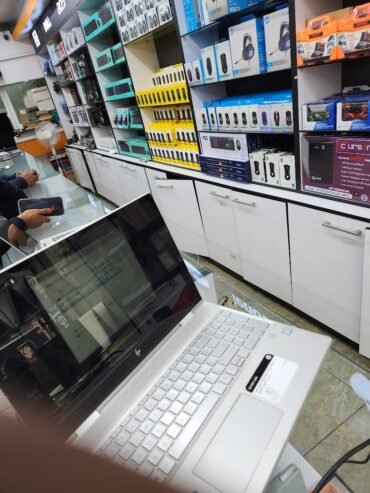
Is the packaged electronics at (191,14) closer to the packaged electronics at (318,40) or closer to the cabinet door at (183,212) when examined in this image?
the packaged electronics at (318,40)

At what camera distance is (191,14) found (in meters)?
1.89

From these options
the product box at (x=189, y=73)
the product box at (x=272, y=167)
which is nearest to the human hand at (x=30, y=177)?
the product box at (x=189, y=73)

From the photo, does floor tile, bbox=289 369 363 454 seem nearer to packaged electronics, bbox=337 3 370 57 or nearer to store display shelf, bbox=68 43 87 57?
packaged electronics, bbox=337 3 370 57

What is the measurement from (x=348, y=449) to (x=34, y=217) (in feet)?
5.12

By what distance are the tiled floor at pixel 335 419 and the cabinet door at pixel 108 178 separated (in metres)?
2.78

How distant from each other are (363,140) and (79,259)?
119 centimetres

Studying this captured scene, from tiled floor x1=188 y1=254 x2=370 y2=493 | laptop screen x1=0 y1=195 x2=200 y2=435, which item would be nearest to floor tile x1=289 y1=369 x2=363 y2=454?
tiled floor x1=188 y1=254 x2=370 y2=493

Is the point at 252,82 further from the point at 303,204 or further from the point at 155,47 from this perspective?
the point at 155,47

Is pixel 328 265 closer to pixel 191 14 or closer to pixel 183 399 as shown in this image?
pixel 183 399

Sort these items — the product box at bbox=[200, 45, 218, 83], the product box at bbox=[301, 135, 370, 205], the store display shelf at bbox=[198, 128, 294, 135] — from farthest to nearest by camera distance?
1. the product box at bbox=[200, 45, 218, 83]
2. the store display shelf at bbox=[198, 128, 294, 135]
3. the product box at bbox=[301, 135, 370, 205]

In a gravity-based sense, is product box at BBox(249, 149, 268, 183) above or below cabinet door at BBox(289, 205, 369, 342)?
above

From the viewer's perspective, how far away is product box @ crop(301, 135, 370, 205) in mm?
1295

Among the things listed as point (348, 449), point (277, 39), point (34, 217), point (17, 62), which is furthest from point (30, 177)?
point (17, 62)

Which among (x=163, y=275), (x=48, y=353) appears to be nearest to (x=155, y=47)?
(x=163, y=275)
